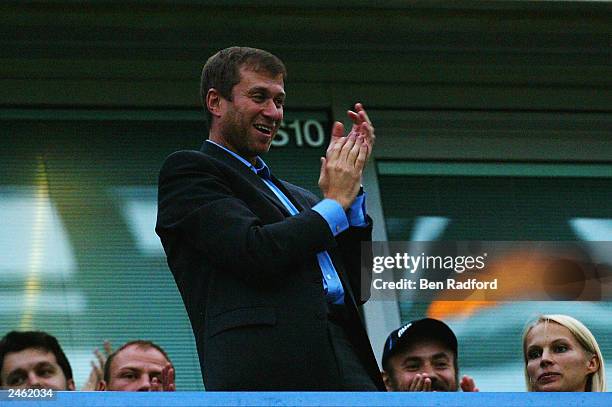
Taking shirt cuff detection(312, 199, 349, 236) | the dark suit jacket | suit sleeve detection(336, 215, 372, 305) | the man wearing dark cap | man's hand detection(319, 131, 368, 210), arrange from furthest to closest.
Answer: the man wearing dark cap, suit sleeve detection(336, 215, 372, 305), man's hand detection(319, 131, 368, 210), shirt cuff detection(312, 199, 349, 236), the dark suit jacket

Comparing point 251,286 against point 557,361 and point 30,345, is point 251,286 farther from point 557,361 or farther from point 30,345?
point 30,345

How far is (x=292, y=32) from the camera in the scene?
26.1 feet

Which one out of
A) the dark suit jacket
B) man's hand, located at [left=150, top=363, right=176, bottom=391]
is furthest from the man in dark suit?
man's hand, located at [left=150, top=363, right=176, bottom=391]

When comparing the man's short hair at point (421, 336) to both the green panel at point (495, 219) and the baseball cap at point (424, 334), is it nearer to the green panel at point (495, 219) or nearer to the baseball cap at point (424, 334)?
the baseball cap at point (424, 334)

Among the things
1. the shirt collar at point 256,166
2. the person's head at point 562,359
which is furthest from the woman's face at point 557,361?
the shirt collar at point 256,166

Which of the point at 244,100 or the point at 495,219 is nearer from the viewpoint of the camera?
the point at 244,100

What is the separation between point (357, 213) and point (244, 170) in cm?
32

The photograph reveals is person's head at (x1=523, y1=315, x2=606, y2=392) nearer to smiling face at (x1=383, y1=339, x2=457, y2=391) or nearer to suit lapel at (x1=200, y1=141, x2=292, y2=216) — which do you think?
smiling face at (x1=383, y1=339, x2=457, y2=391)

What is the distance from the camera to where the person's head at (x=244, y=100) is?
373 cm

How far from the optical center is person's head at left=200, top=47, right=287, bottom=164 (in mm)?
3727

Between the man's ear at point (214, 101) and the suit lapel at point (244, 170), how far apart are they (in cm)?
10

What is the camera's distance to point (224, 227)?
341cm

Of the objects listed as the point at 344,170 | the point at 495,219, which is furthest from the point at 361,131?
the point at 495,219

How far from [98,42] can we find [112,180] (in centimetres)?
80
